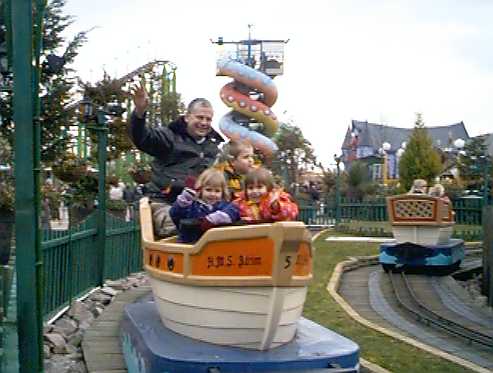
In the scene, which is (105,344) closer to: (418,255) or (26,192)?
(26,192)

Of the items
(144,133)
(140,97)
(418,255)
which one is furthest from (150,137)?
(418,255)

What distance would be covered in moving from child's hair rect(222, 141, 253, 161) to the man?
12.1 inches

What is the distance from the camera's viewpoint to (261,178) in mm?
4941

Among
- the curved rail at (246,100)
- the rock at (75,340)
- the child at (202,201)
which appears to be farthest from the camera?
the curved rail at (246,100)

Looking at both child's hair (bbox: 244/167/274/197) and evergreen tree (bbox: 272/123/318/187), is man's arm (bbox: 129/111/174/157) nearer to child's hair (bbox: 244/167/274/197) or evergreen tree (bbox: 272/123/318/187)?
child's hair (bbox: 244/167/274/197)

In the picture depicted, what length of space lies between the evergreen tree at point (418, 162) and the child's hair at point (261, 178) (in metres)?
30.8

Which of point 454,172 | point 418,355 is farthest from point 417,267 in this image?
point 454,172

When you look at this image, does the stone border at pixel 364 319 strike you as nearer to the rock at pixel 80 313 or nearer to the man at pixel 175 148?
the man at pixel 175 148

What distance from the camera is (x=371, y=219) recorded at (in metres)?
28.8

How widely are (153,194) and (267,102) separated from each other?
22397 millimetres

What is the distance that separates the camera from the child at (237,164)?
19.8 ft

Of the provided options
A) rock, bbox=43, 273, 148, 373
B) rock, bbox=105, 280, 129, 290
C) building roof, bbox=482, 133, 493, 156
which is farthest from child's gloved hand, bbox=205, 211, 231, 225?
building roof, bbox=482, 133, 493, 156

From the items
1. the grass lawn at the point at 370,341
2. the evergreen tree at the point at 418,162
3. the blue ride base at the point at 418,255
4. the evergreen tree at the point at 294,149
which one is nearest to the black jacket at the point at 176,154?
the grass lawn at the point at 370,341

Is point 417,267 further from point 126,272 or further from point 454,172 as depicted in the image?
point 454,172
